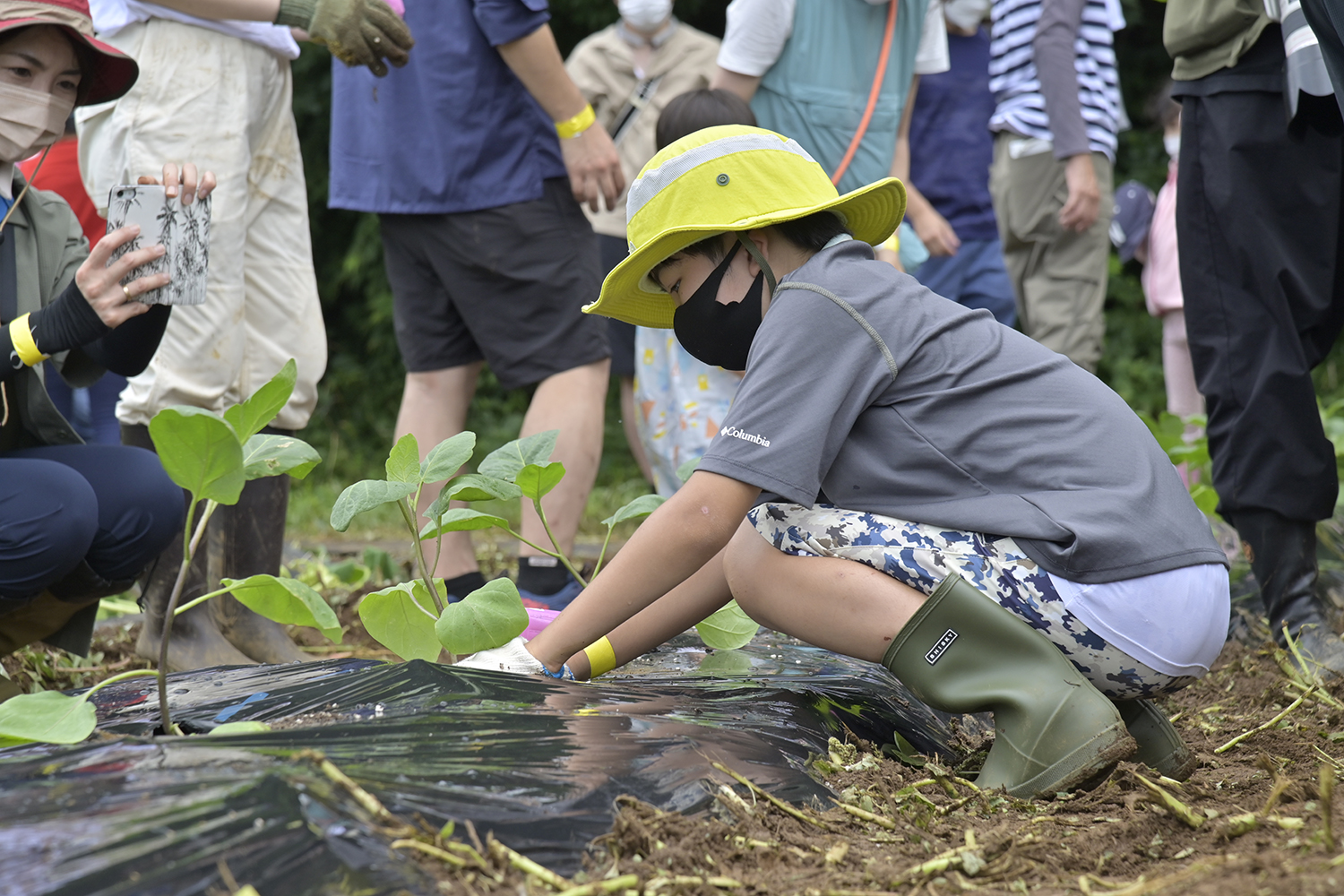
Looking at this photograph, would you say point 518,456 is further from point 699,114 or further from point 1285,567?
point 1285,567

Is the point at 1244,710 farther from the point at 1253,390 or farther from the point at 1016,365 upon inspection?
the point at 1016,365

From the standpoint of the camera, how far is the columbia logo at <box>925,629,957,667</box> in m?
1.54

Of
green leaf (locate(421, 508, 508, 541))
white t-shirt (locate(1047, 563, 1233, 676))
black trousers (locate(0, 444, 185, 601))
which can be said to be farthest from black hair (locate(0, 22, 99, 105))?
white t-shirt (locate(1047, 563, 1233, 676))

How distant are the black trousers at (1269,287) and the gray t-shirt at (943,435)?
727 mm

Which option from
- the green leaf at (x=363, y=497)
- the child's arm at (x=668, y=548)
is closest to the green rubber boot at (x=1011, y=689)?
the child's arm at (x=668, y=548)

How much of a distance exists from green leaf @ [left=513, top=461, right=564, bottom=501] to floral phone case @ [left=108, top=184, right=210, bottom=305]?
600 mm

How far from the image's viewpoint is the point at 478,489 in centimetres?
189

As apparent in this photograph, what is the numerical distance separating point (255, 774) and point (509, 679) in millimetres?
460

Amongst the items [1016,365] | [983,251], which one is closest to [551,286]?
[1016,365]

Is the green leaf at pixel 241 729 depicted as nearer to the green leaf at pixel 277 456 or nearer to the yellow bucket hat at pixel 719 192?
the green leaf at pixel 277 456

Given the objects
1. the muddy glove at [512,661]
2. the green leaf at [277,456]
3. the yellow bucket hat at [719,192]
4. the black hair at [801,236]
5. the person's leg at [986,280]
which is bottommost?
the person's leg at [986,280]

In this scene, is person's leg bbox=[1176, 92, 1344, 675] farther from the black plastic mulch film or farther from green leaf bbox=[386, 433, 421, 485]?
green leaf bbox=[386, 433, 421, 485]

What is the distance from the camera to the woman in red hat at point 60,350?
188 centimetres

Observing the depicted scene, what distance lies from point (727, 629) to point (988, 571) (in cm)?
56
